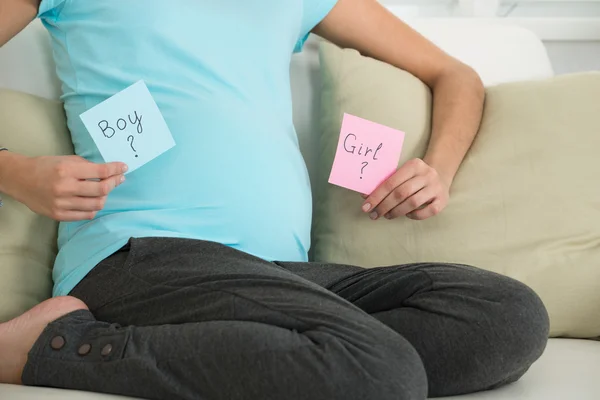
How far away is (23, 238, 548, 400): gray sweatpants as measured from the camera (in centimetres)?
85

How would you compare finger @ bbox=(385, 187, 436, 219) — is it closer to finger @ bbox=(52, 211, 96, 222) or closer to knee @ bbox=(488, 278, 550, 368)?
knee @ bbox=(488, 278, 550, 368)

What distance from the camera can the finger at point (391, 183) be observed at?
1.26 meters

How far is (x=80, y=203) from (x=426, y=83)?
2.46 feet

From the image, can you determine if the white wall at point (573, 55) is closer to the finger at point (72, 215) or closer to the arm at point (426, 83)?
the arm at point (426, 83)

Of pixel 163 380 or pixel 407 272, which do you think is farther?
pixel 407 272

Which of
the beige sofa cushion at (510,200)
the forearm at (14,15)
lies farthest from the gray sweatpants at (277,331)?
the forearm at (14,15)

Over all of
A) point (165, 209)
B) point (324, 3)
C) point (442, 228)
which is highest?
point (324, 3)

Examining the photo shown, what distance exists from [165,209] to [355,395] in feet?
1.54

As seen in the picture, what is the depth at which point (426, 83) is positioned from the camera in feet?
4.96

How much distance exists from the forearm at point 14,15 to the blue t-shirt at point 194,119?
2 centimetres

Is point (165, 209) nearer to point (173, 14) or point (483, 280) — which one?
point (173, 14)

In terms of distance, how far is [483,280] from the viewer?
1.07 m

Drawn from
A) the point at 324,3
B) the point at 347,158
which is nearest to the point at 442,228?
the point at 347,158

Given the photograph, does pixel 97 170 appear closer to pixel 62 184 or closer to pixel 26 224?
pixel 62 184
